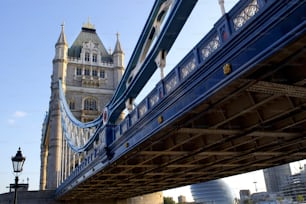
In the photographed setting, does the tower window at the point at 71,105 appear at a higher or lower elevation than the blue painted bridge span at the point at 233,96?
higher

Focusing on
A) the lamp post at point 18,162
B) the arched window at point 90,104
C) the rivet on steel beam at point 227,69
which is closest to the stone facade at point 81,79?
the arched window at point 90,104

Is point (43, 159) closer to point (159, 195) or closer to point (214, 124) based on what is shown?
point (159, 195)

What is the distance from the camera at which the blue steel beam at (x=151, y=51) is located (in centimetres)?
917

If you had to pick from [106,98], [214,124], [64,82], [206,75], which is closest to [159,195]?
[106,98]

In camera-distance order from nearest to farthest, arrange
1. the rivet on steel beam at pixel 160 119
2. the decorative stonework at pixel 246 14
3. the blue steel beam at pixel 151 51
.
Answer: the decorative stonework at pixel 246 14
the blue steel beam at pixel 151 51
the rivet on steel beam at pixel 160 119

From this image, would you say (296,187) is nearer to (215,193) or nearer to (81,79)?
(215,193)

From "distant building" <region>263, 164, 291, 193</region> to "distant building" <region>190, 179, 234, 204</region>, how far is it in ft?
57.9

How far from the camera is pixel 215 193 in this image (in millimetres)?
144375

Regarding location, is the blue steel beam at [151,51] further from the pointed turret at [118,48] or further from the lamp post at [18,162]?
the pointed turret at [118,48]

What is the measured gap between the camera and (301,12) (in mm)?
4906

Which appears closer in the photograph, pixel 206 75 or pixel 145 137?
pixel 206 75

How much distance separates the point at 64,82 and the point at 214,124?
1855 inches

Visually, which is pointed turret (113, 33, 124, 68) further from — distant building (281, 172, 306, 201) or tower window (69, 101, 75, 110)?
distant building (281, 172, 306, 201)

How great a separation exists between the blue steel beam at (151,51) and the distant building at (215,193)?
13449 centimetres
